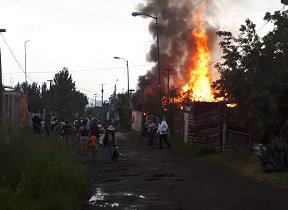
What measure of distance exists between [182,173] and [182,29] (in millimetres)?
25247

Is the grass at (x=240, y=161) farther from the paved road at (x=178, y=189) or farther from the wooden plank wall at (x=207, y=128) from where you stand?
the wooden plank wall at (x=207, y=128)

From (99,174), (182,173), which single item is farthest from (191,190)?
(99,174)

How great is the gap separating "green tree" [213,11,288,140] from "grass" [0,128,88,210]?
621 centimetres

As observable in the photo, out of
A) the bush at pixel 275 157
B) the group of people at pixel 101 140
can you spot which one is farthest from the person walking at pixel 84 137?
the bush at pixel 275 157

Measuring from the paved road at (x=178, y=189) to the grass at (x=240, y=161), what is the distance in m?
0.40

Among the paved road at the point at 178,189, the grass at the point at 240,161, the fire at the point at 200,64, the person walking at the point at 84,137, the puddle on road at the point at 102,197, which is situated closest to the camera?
the paved road at the point at 178,189

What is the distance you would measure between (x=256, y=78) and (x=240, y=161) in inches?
112

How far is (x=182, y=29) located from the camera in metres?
37.2

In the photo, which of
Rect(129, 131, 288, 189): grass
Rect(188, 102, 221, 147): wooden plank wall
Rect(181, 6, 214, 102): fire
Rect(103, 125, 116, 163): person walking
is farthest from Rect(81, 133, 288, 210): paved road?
Rect(181, 6, 214, 102): fire

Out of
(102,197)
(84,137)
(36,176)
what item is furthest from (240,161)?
(36,176)

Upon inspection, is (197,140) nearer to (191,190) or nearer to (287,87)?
(287,87)

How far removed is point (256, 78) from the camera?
1387 cm

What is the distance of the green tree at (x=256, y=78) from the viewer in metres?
13.5

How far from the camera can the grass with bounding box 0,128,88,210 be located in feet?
23.2
